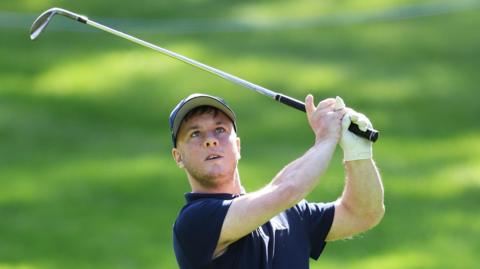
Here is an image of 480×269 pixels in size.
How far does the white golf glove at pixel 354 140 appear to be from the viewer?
6172 millimetres

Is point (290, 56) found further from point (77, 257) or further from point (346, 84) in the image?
point (77, 257)

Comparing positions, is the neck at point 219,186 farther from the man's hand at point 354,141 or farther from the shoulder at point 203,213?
the man's hand at point 354,141

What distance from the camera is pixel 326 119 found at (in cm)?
619

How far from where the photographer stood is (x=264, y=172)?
1334 centimetres

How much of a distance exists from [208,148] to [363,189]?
799 mm

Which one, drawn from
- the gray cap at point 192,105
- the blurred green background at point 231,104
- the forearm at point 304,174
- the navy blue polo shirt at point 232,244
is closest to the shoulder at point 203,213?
the navy blue polo shirt at point 232,244

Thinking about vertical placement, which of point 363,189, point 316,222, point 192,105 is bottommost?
point 316,222

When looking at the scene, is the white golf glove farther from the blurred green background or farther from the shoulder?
the blurred green background

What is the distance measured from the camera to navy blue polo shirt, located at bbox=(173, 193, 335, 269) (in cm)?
608

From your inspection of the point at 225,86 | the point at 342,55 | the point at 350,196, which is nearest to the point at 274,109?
the point at 225,86

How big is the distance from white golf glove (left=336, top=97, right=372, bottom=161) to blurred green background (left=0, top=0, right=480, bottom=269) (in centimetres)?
547

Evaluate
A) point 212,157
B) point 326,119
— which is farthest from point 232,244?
point 326,119

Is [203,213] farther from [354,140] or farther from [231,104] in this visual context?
[231,104]

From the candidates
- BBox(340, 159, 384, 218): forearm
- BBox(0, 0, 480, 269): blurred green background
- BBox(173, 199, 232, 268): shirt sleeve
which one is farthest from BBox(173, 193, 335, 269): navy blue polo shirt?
BBox(0, 0, 480, 269): blurred green background
